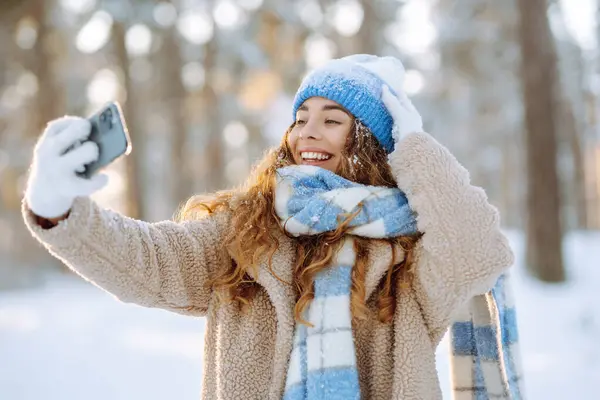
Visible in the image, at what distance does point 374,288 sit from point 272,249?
351 millimetres

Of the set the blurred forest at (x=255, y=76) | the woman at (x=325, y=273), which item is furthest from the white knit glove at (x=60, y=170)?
the blurred forest at (x=255, y=76)

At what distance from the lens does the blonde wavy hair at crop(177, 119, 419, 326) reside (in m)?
1.87

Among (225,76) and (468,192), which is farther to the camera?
(225,76)

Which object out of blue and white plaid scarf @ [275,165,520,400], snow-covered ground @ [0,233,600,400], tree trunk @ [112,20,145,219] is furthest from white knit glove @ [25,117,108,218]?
tree trunk @ [112,20,145,219]

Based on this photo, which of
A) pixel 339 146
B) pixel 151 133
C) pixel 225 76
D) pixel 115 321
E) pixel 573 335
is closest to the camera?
pixel 339 146

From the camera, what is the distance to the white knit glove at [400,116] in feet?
6.93

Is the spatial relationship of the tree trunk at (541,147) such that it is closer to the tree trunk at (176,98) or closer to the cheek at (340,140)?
the cheek at (340,140)

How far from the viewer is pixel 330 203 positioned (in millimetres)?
1907

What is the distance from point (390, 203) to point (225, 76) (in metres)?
17.3

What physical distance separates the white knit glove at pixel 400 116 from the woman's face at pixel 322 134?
0.15m

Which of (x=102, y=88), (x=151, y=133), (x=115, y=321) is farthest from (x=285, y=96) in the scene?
(x=151, y=133)

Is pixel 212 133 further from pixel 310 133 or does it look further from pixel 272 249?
pixel 272 249

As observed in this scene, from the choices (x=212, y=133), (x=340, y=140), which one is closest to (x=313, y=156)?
(x=340, y=140)

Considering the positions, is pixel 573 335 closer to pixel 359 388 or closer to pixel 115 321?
pixel 359 388
